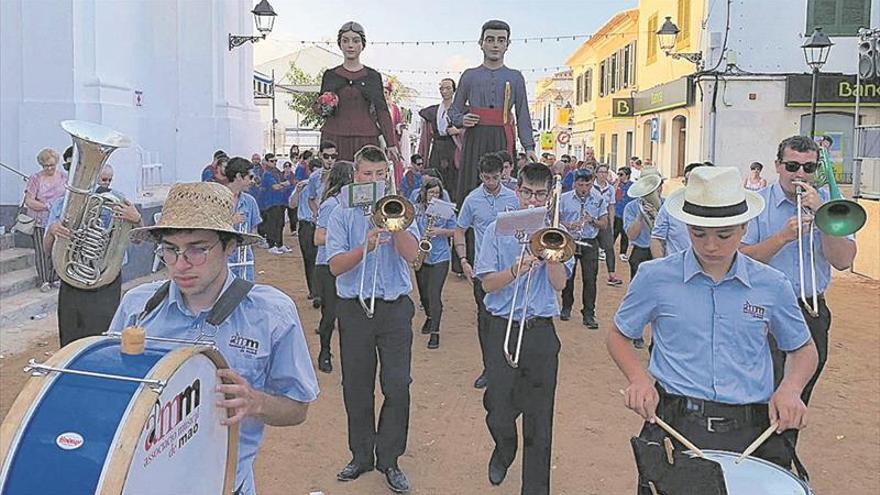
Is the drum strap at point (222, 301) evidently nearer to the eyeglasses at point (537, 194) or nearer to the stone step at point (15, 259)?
the eyeglasses at point (537, 194)

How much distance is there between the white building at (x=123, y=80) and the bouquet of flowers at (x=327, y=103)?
539 cm

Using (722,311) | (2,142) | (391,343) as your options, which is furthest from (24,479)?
(2,142)

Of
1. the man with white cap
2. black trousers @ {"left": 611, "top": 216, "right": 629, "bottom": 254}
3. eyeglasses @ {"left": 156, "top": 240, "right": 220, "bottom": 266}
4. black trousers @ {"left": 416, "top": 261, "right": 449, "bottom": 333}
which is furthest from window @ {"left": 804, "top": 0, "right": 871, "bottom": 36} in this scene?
eyeglasses @ {"left": 156, "top": 240, "right": 220, "bottom": 266}

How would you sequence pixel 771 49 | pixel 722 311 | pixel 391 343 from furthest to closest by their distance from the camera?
pixel 771 49, pixel 391 343, pixel 722 311

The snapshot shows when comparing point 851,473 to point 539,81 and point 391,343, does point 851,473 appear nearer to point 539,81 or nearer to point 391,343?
point 391,343

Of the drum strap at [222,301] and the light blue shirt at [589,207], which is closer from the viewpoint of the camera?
the drum strap at [222,301]

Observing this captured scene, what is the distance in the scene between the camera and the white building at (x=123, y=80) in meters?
11.8

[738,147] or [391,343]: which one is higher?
[738,147]

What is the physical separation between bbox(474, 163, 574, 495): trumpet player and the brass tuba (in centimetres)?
242


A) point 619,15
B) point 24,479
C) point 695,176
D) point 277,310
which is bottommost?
point 24,479

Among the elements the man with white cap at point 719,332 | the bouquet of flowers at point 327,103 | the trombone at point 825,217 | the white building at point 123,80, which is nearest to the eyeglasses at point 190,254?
the man with white cap at point 719,332

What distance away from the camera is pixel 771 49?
23.2 metres

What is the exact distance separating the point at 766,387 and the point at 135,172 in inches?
438

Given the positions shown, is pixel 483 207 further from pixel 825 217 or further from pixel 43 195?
pixel 43 195
